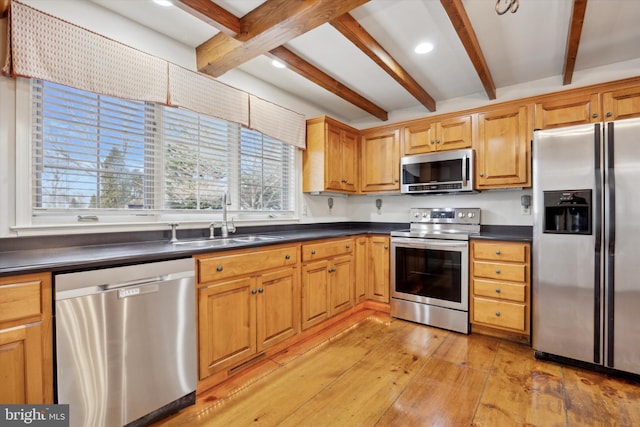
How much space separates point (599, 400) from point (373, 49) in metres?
2.75

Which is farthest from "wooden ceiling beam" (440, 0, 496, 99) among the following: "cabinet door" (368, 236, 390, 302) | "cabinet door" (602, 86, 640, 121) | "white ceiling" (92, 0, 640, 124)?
"cabinet door" (368, 236, 390, 302)

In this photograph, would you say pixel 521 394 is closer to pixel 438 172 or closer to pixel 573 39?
pixel 438 172

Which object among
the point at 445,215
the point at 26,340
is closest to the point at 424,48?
the point at 445,215

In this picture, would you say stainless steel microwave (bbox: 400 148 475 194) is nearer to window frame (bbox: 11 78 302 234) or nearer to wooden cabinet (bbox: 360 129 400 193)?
wooden cabinet (bbox: 360 129 400 193)

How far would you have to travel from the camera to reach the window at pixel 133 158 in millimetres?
1757

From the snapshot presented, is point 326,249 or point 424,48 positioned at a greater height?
point 424,48


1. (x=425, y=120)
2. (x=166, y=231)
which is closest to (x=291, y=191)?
(x=166, y=231)

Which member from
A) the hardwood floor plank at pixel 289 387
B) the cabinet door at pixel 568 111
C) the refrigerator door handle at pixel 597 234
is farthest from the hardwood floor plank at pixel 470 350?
the cabinet door at pixel 568 111

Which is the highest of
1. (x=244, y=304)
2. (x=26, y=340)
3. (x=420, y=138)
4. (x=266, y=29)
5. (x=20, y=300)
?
(x=266, y=29)

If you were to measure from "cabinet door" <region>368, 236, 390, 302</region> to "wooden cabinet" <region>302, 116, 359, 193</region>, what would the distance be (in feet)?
2.48

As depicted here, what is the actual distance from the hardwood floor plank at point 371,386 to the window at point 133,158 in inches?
67.2

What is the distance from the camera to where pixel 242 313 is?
203 cm

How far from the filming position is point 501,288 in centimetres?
258

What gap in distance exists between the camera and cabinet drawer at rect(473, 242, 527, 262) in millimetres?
2490
